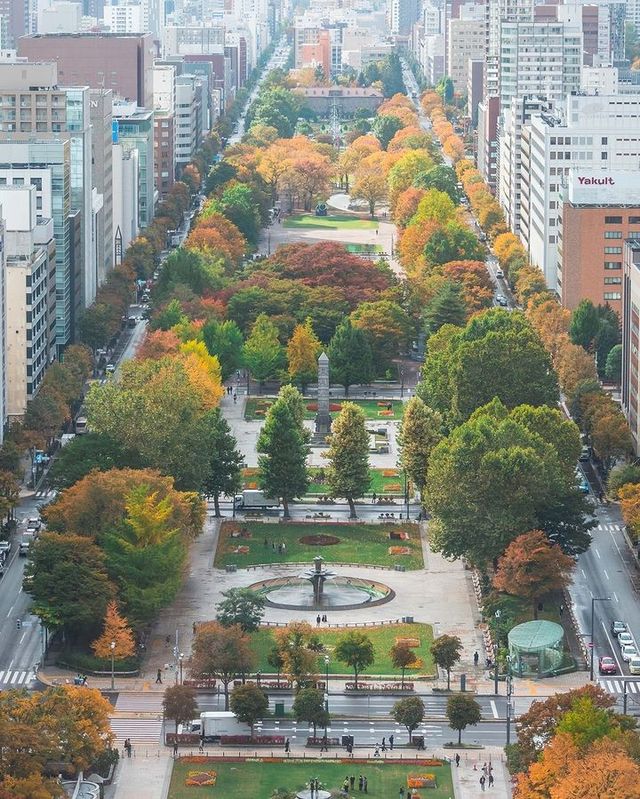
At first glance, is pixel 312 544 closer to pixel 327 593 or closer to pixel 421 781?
pixel 327 593

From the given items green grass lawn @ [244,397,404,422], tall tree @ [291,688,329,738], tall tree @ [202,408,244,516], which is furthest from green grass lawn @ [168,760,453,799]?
green grass lawn @ [244,397,404,422]

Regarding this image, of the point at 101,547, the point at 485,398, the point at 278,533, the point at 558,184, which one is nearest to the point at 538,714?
the point at 101,547

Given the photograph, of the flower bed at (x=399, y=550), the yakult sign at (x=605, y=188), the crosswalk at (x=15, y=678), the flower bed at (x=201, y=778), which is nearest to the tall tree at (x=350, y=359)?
the yakult sign at (x=605, y=188)

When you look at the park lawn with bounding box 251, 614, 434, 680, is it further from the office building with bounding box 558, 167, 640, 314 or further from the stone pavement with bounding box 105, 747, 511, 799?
the office building with bounding box 558, 167, 640, 314

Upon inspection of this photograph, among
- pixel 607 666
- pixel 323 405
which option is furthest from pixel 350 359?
pixel 607 666

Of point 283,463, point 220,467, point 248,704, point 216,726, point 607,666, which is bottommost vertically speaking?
point 216,726

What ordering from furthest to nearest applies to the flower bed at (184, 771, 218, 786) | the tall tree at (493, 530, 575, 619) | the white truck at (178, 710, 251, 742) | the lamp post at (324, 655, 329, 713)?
the tall tree at (493, 530, 575, 619) → the lamp post at (324, 655, 329, 713) → the white truck at (178, 710, 251, 742) → the flower bed at (184, 771, 218, 786)
